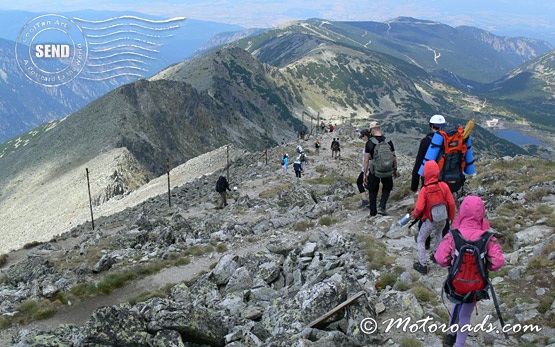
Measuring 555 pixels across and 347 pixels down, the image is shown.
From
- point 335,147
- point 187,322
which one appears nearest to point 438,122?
point 187,322

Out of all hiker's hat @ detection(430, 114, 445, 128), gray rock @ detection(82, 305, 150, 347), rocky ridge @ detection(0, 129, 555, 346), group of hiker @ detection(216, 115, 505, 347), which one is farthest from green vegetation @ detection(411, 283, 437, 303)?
gray rock @ detection(82, 305, 150, 347)

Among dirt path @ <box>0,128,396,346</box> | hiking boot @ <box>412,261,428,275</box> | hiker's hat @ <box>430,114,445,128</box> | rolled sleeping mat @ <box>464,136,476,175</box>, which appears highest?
hiker's hat @ <box>430,114,445,128</box>

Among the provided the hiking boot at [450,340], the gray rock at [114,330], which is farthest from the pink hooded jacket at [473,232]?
the gray rock at [114,330]

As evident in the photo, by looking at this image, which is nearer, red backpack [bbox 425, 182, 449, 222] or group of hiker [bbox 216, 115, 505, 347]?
group of hiker [bbox 216, 115, 505, 347]

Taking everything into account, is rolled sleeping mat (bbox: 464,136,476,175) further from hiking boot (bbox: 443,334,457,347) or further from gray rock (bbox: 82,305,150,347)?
gray rock (bbox: 82,305,150,347)

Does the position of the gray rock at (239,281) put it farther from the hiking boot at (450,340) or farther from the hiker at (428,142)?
the hiking boot at (450,340)

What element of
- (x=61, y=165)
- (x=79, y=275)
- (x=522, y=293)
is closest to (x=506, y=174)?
(x=522, y=293)

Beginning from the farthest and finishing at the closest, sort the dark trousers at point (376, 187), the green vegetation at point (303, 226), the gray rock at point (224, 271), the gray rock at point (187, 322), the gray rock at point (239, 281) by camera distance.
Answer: the green vegetation at point (303, 226) → the dark trousers at point (376, 187) → the gray rock at point (224, 271) → the gray rock at point (239, 281) → the gray rock at point (187, 322)

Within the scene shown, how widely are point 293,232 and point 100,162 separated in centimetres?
7800

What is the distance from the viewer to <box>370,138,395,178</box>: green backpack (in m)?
12.5

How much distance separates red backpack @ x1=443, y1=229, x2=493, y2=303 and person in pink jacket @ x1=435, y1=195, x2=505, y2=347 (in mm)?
84

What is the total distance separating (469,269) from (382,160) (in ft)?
22.0

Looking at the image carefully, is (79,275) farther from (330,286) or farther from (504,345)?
(504,345)

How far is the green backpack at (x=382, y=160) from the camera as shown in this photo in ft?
41.1
